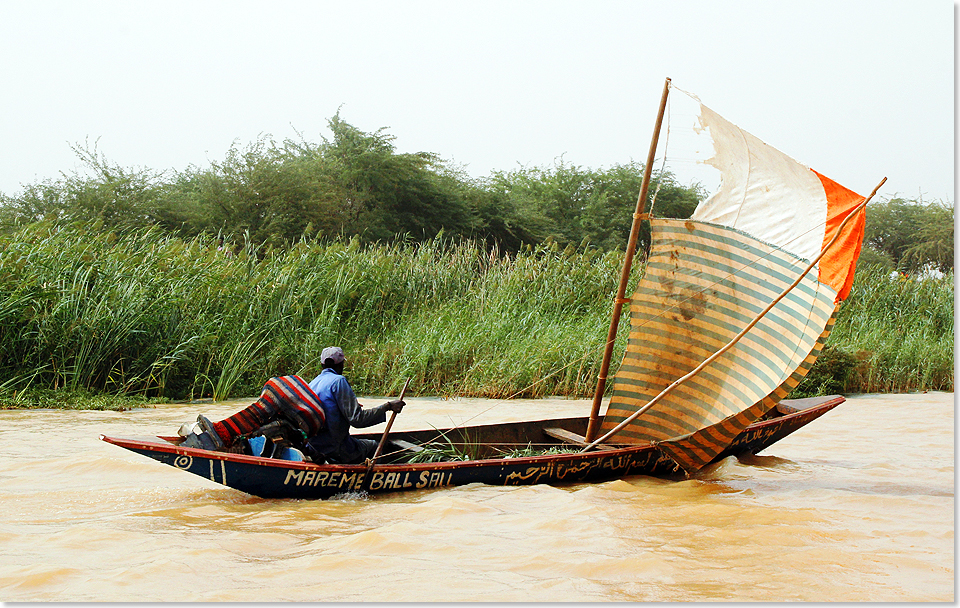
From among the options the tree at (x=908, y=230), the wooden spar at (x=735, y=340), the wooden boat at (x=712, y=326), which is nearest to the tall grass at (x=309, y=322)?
the wooden boat at (x=712, y=326)

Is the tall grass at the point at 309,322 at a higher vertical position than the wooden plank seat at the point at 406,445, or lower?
higher

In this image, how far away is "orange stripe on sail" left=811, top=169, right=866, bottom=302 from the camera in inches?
235

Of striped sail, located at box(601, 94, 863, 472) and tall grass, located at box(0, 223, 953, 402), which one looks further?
tall grass, located at box(0, 223, 953, 402)

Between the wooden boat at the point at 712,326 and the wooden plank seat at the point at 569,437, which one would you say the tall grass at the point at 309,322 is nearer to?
the wooden plank seat at the point at 569,437

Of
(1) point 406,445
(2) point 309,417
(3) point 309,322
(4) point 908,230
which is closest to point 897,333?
(3) point 309,322

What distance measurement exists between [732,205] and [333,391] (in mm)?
3586

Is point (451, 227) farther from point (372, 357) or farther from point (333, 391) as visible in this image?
point (333, 391)

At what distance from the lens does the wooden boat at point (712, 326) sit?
601 cm

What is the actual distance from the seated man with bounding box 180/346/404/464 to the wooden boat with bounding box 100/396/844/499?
276 millimetres

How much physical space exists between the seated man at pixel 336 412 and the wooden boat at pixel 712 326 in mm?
259

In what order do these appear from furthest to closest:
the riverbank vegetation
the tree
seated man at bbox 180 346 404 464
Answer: the tree, the riverbank vegetation, seated man at bbox 180 346 404 464

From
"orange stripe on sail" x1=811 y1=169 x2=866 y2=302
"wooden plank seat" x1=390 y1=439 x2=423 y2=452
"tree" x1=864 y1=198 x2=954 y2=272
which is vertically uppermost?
"tree" x1=864 y1=198 x2=954 y2=272

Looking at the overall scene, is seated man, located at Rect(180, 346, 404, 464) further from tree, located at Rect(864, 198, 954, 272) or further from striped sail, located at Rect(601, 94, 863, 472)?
tree, located at Rect(864, 198, 954, 272)

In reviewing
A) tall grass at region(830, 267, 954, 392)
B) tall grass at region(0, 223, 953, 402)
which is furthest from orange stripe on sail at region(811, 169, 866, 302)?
tall grass at region(830, 267, 954, 392)
